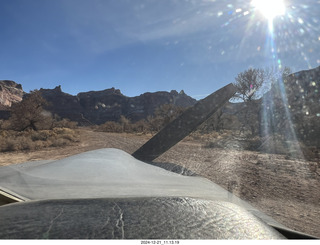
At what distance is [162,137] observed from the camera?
482 cm

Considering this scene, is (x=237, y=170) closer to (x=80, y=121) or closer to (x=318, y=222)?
(x=318, y=222)

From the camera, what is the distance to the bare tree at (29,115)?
18.9 m

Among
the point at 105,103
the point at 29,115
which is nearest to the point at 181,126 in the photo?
the point at 29,115

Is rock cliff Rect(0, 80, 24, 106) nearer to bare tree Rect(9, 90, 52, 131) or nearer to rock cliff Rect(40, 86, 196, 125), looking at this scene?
rock cliff Rect(40, 86, 196, 125)

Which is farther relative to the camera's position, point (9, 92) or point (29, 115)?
point (9, 92)

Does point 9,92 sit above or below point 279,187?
above

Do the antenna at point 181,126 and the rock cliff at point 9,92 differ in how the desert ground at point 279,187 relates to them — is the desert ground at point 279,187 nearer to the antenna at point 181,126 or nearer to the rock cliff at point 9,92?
the antenna at point 181,126

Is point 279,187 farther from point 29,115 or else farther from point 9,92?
point 9,92

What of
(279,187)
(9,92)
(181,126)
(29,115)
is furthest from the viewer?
(9,92)

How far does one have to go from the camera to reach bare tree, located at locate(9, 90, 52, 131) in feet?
62.1

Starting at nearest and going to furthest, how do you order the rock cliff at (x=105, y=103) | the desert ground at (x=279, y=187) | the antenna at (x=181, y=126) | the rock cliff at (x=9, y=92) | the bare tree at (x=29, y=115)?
the desert ground at (x=279, y=187) → the antenna at (x=181, y=126) → the bare tree at (x=29, y=115) → the rock cliff at (x=9, y=92) → the rock cliff at (x=105, y=103)

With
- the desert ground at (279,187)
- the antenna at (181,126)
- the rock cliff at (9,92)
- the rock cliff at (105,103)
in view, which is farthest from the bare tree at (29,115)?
the rock cliff at (9,92)

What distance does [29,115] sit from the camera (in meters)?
19.3

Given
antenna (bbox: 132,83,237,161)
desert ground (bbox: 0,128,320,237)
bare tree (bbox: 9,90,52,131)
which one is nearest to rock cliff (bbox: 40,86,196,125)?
bare tree (bbox: 9,90,52,131)
